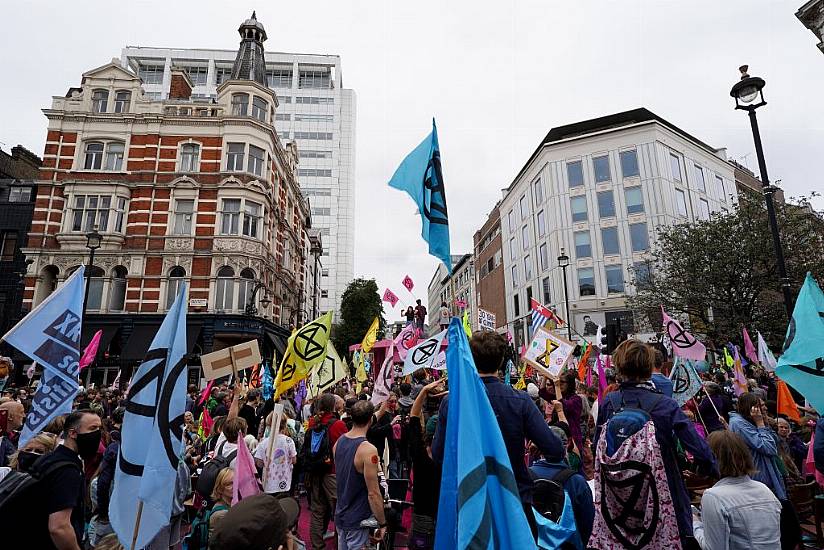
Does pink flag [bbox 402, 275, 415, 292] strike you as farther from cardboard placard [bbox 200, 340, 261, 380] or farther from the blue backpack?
the blue backpack

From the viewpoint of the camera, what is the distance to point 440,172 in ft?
13.5

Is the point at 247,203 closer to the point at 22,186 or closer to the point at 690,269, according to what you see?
the point at 22,186

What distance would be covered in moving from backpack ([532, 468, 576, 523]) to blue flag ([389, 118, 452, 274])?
5.58 feet

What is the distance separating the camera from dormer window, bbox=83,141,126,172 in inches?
1137

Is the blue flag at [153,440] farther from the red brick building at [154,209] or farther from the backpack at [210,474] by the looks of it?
the red brick building at [154,209]

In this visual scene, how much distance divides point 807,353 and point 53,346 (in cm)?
863

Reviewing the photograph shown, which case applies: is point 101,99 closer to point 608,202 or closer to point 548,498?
point 548,498

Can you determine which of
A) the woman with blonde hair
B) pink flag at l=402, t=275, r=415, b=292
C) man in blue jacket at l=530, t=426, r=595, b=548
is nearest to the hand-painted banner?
the woman with blonde hair

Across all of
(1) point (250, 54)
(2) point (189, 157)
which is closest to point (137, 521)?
(2) point (189, 157)

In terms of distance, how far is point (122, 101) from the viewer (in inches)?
1172

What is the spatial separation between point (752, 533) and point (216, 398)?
1114cm

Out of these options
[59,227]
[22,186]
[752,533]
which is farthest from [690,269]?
[22,186]

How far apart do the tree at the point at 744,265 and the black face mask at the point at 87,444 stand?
24516 mm

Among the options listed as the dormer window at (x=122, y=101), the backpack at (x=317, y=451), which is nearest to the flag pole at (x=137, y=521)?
the backpack at (x=317, y=451)
